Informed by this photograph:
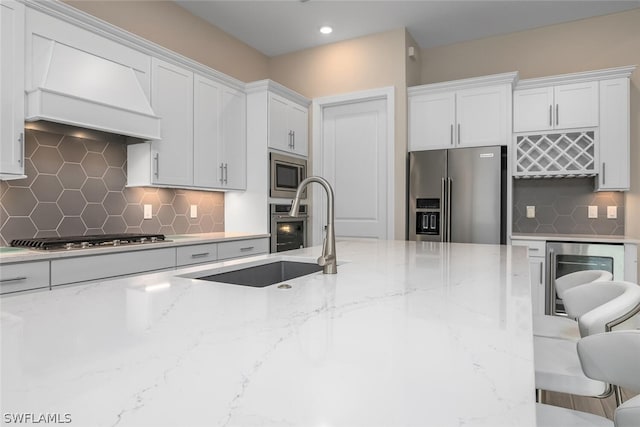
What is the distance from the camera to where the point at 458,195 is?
12.4 feet

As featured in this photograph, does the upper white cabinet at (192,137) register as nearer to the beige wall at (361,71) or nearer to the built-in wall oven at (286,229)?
the built-in wall oven at (286,229)

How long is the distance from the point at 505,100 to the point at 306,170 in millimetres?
2153

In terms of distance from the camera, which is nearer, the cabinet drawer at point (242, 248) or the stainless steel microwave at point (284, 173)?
the cabinet drawer at point (242, 248)

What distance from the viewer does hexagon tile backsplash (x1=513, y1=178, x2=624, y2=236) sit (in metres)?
3.79

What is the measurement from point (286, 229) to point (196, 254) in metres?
1.31

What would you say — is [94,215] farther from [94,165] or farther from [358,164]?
[358,164]

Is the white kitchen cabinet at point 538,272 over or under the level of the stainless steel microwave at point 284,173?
under

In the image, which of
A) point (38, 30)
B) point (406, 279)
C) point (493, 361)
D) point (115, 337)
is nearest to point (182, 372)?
point (115, 337)

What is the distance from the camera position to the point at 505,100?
3752mm

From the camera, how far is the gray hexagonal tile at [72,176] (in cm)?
270

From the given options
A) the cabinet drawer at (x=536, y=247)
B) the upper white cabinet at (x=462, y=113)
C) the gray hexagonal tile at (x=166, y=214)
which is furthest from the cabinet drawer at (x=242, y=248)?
the cabinet drawer at (x=536, y=247)

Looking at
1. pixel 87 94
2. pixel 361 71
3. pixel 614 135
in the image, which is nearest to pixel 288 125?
pixel 361 71

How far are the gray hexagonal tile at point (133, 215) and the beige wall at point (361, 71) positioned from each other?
7.74 feet

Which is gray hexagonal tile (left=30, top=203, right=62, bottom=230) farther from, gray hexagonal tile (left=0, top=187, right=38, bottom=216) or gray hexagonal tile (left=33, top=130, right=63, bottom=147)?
gray hexagonal tile (left=33, top=130, right=63, bottom=147)
